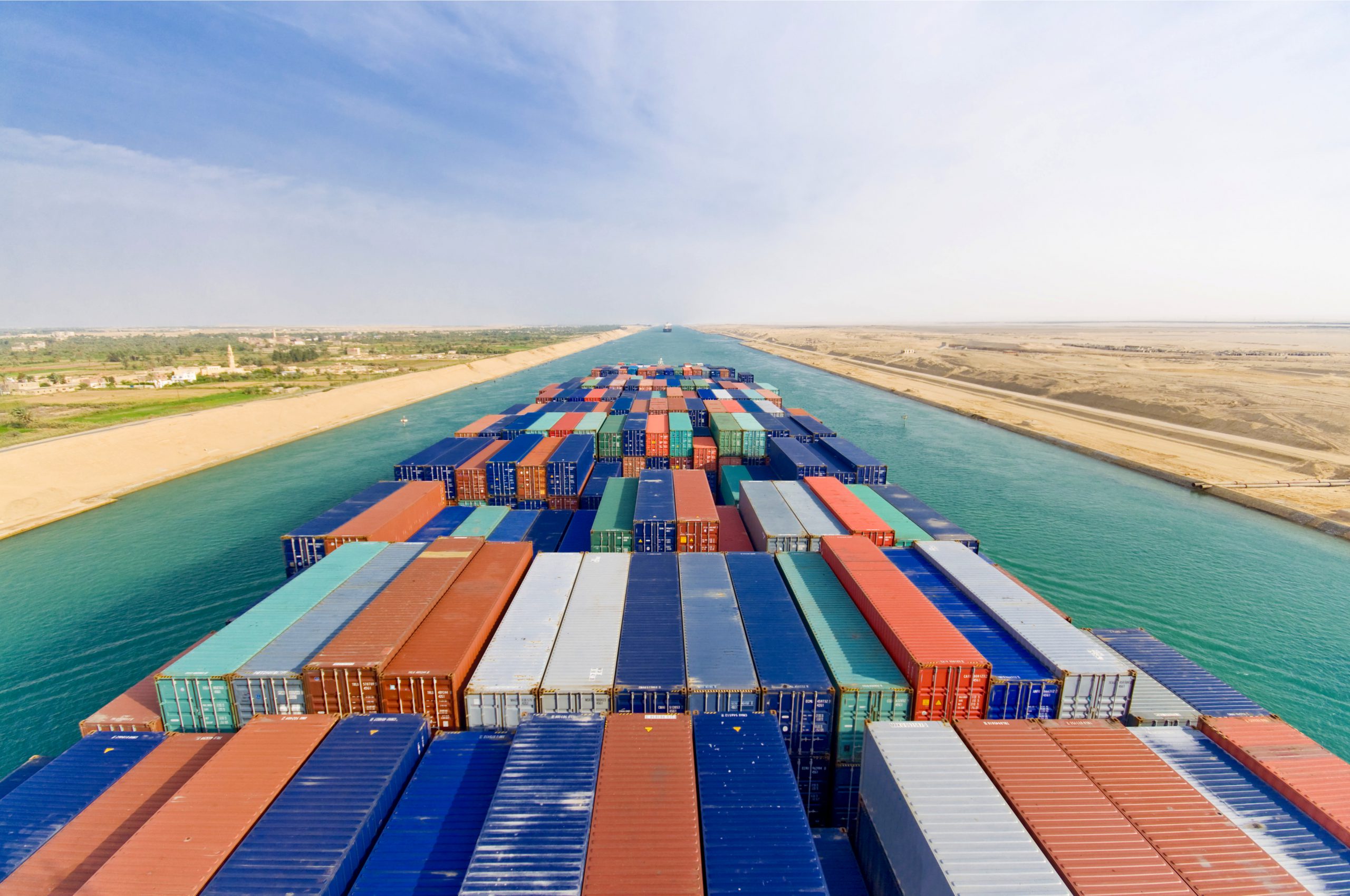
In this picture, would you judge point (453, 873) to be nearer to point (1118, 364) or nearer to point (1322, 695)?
point (1322, 695)

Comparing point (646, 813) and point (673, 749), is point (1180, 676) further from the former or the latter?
point (646, 813)

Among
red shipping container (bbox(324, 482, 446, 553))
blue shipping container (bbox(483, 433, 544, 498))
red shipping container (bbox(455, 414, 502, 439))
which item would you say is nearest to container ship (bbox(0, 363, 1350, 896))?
red shipping container (bbox(324, 482, 446, 553))

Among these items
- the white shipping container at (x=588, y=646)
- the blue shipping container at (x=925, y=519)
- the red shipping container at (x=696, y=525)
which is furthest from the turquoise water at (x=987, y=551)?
the white shipping container at (x=588, y=646)

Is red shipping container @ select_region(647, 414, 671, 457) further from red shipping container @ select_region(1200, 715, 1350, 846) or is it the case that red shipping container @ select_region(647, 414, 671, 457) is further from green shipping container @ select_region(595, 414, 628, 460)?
red shipping container @ select_region(1200, 715, 1350, 846)

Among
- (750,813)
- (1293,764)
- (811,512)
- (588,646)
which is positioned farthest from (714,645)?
→ (1293,764)

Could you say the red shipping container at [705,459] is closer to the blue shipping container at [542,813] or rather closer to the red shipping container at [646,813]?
the red shipping container at [646,813]

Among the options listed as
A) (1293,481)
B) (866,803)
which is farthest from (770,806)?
(1293,481)
